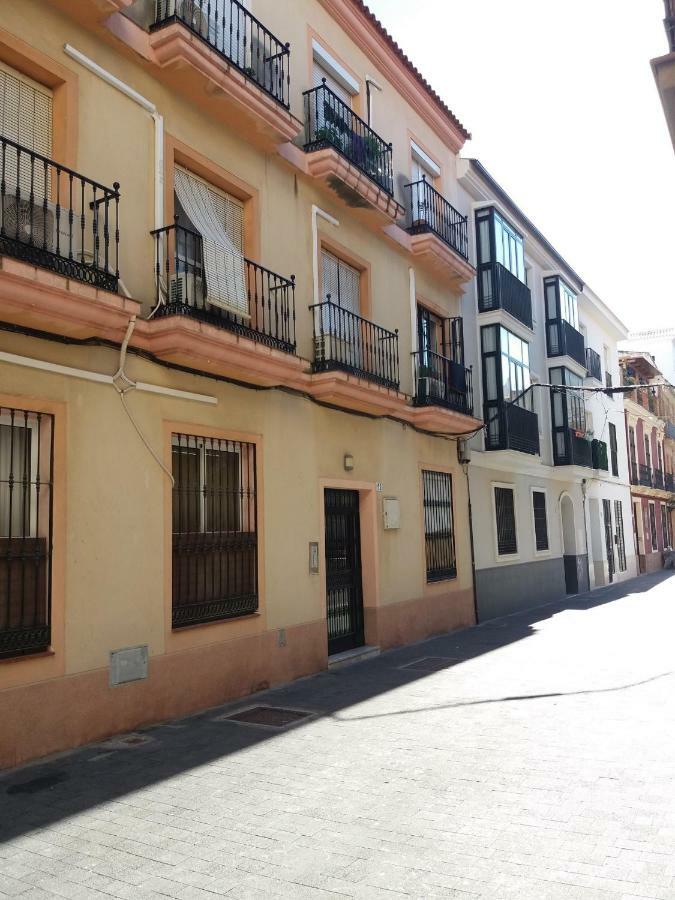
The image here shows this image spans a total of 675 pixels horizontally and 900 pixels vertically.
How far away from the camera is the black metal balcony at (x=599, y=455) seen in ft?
71.4

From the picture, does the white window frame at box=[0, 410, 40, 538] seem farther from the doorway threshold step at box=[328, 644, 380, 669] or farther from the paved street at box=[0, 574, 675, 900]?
the doorway threshold step at box=[328, 644, 380, 669]

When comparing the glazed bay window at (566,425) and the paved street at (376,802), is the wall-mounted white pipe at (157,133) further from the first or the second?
the glazed bay window at (566,425)

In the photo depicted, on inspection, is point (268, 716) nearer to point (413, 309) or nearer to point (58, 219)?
point (58, 219)

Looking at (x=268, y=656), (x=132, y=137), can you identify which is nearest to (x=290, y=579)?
(x=268, y=656)

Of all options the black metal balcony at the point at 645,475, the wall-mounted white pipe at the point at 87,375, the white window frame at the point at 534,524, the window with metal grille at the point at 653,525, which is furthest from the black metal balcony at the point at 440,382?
the window with metal grille at the point at 653,525

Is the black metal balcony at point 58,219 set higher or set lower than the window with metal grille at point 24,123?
lower

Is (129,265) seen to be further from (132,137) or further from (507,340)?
(507,340)

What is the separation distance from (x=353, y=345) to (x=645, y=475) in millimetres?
23447

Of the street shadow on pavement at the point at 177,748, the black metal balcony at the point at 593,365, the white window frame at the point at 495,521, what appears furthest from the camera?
the black metal balcony at the point at 593,365

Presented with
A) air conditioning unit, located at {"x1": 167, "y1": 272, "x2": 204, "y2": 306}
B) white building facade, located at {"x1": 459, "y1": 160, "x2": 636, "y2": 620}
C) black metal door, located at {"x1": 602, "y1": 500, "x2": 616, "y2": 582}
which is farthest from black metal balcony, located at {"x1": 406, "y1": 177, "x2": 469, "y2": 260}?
black metal door, located at {"x1": 602, "y1": 500, "x2": 616, "y2": 582}

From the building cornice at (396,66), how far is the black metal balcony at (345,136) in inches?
58.0

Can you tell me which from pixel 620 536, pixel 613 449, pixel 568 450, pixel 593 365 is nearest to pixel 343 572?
pixel 568 450

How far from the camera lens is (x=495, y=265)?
15922 mm

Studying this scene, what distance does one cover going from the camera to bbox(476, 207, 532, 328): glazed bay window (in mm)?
15898
